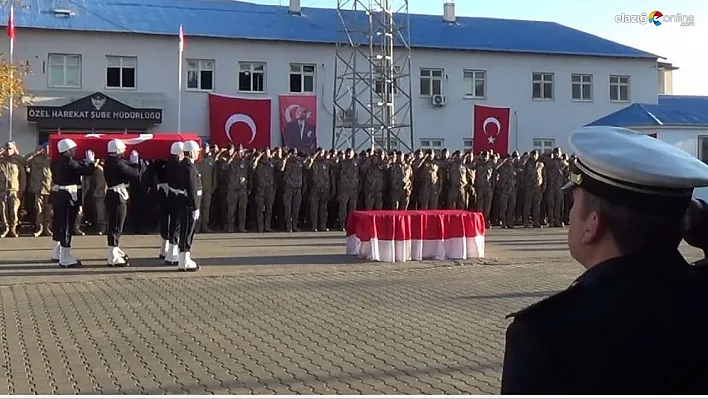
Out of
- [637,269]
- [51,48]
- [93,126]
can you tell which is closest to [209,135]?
[93,126]

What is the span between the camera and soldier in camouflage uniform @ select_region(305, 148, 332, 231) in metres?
20.0

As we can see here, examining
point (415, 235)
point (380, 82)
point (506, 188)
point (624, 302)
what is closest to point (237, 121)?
point (380, 82)

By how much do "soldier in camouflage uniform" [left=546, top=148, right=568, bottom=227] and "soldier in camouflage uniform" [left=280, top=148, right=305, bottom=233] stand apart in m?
6.67

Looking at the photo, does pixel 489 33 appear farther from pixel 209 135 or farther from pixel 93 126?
pixel 93 126

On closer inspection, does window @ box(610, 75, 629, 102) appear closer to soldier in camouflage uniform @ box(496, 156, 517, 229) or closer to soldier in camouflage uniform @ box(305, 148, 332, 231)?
soldier in camouflage uniform @ box(496, 156, 517, 229)

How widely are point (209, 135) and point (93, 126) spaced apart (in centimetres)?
447

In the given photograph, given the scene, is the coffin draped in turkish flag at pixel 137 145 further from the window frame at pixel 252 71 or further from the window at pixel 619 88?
the window at pixel 619 88

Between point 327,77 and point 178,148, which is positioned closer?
point 178,148

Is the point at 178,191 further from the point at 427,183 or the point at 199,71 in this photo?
the point at 199,71

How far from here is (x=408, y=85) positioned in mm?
36312

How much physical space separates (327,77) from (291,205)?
16.7 meters

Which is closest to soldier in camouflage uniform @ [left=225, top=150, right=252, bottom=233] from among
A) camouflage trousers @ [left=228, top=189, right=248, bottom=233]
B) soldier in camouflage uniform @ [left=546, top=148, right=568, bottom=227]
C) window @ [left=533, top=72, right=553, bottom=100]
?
camouflage trousers @ [left=228, top=189, right=248, bottom=233]

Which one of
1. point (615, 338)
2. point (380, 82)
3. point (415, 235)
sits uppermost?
point (380, 82)

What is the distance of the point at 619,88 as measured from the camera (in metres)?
40.3
